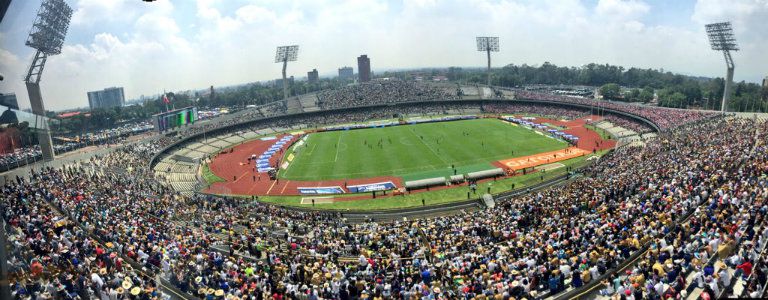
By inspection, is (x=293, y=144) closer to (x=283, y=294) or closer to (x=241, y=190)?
(x=241, y=190)

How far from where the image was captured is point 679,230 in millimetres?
17922

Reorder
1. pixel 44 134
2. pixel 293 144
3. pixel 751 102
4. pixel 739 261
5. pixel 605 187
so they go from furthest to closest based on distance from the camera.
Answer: pixel 751 102 < pixel 293 144 < pixel 44 134 < pixel 605 187 < pixel 739 261

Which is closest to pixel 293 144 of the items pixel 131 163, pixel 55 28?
pixel 131 163

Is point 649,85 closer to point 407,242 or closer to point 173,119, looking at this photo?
point 173,119

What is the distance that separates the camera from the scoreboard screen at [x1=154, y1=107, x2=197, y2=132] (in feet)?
251

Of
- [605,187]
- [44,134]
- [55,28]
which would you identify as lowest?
[605,187]

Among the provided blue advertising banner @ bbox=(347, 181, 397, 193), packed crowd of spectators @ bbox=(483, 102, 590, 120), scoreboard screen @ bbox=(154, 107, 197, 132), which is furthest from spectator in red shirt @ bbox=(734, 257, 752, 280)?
scoreboard screen @ bbox=(154, 107, 197, 132)

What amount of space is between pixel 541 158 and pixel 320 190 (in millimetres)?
28072

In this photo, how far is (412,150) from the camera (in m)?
61.7

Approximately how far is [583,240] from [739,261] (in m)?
6.12

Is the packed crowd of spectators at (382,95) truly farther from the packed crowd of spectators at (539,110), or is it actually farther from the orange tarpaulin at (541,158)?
the orange tarpaulin at (541,158)

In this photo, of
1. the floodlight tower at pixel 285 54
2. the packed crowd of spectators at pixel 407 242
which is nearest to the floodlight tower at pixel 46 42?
the packed crowd of spectators at pixel 407 242

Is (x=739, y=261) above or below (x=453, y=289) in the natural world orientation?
above

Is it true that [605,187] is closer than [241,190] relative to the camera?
Yes
